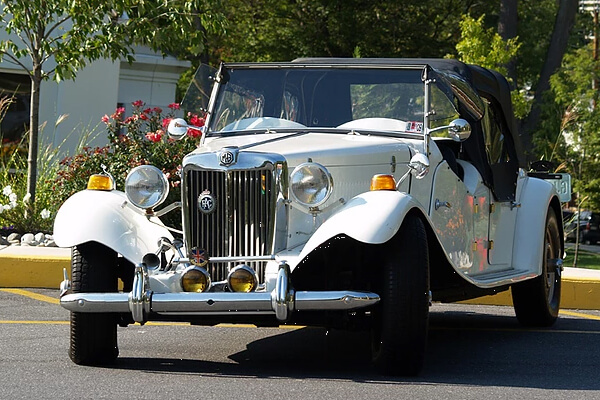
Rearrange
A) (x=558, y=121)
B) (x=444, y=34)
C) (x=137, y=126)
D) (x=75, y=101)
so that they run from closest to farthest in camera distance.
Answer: (x=137, y=126) → (x=75, y=101) → (x=558, y=121) → (x=444, y=34)

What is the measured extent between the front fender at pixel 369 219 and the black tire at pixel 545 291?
304 centimetres

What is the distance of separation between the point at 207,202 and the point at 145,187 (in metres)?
0.46

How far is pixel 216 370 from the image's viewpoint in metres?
7.14

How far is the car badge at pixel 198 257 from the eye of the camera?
274 inches

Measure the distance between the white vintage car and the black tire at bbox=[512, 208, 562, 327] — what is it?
30.8 inches

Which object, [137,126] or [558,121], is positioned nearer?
[137,126]

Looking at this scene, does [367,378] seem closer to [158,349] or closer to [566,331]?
[158,349]

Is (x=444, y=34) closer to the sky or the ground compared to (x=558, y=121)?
closer to the sky

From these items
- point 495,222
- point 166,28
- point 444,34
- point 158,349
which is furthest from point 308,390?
point 444,34

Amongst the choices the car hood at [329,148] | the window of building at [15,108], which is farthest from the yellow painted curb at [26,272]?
the window of building at [15,108]

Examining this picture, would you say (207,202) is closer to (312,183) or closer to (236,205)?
(236,205)

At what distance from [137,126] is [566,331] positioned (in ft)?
21.5

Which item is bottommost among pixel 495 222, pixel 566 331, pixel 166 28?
pixel 566 331

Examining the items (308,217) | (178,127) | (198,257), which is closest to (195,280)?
(198,257)
